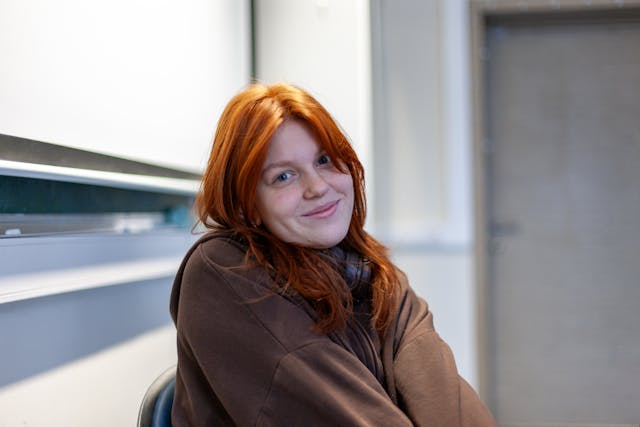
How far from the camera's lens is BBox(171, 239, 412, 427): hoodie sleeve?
931 millimetres

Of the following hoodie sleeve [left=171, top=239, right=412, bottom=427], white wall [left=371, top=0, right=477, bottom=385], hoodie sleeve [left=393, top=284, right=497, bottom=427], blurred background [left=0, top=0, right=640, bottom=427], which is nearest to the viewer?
hoodie sleeve [left=171, top=239, right=412, bottom=427]

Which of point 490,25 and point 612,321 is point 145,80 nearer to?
point 490,25

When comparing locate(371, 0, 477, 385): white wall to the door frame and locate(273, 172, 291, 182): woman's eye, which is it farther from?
locate(273, 172, 291, 182): woman's eye

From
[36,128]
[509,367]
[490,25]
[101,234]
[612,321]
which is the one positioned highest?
[490,25]

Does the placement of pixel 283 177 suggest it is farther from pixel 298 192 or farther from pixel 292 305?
pixel 292 305

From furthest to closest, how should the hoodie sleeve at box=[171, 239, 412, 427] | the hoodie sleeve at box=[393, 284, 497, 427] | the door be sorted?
the door
the hoodie sleeve at box=[393, 284, 497, 427]
the hoodie sleeve at box=[171, 239, 412, 427]

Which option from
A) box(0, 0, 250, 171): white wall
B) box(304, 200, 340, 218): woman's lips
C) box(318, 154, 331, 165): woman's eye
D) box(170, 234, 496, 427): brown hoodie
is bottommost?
box(170, 234, 496, 427): brown hoodie

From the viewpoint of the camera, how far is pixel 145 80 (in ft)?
4.78

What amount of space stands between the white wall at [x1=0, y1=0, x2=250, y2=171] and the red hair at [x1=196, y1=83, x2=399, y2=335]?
0.99ft

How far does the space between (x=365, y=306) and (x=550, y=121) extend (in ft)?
8.06

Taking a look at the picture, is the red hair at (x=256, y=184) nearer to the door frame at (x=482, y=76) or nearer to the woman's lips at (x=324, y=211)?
the woman's lips at (x=324, y=211)

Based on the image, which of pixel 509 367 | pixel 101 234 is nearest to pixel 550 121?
pixel 509 367

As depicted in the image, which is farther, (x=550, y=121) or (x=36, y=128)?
(x=550, y=121)

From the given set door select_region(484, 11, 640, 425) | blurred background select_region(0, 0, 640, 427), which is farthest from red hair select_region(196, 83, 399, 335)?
door select_region(484, 11, 640, 425)
